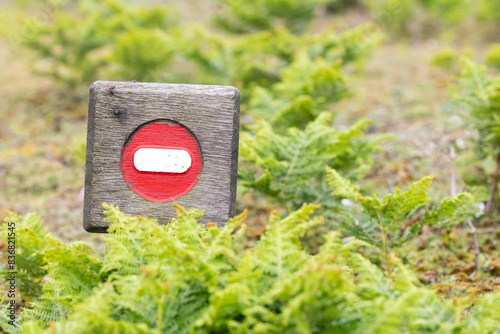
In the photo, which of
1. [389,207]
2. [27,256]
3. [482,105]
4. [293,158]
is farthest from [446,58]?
[27,256]

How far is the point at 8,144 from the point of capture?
6613 mm

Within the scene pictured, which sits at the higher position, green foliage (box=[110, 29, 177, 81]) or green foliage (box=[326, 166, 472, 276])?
green foliage (box=[110, 29, 177, 81])

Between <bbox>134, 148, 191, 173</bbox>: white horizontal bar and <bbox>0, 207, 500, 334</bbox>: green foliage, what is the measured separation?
1.53 feet

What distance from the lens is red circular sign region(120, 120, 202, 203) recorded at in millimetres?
2178

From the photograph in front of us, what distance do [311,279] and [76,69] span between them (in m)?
7.83

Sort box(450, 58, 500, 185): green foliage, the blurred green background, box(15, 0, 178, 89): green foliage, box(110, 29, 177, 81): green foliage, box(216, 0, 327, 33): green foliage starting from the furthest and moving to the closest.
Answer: box(216, 0, 327, 33): green foliage
box(15, 0, 178, 89): green foliage
box(110, 29, 177, 81): green foliage
the blurred green background
box(450, 58, 500, 185): green foliage

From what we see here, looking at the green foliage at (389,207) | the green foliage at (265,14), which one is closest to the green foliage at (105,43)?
the green foliage at (265,14)

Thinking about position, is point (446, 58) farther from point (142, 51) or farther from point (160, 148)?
point (160, 148)

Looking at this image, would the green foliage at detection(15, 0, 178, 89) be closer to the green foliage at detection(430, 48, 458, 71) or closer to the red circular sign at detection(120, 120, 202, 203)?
the green foliage at detection(430, 48, 458, 71)

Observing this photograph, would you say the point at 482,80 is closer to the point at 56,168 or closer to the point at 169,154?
the point at 169,154

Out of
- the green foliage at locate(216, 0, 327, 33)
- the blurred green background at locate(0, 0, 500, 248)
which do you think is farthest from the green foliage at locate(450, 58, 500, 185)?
the green foliage at locate(216, 0, 327, 33)

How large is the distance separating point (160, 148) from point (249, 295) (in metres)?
1.04

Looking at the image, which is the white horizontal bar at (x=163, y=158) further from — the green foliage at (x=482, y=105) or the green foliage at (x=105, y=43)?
the green foliage at (x=105, y=43)

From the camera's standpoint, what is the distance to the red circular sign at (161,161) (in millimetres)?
2178
